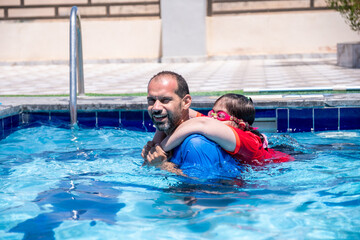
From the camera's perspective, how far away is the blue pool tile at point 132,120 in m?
5.25

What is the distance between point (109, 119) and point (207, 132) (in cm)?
271

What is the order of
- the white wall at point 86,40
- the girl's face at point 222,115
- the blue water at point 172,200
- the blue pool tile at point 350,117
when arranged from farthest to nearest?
the white wall at point 86,40 < the blue pool tile at point 350,117 < the girl's face at point 222,115 < the blue water at point 172,200

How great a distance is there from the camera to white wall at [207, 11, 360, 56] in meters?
13.3

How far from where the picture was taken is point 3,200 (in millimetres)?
3109

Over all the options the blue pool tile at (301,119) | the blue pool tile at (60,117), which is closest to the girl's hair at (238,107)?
the blue pool tile at (301,119)

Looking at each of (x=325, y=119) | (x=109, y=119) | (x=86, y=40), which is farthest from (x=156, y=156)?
(x=86, y=40)

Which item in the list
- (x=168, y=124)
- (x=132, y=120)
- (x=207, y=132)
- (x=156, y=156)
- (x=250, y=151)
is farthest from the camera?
(x=132, y=120)

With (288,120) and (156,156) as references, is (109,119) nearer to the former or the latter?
(288,120)

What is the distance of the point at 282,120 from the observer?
5.07 meters

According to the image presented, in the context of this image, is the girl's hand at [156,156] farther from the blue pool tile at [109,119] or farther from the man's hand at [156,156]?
the blue pool tile at [109,119]

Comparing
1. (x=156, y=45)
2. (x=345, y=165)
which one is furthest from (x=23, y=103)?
(x=156, y=45)

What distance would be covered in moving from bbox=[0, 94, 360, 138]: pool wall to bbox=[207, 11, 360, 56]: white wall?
853cm

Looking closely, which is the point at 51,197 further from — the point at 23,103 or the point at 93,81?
the point at 93,81

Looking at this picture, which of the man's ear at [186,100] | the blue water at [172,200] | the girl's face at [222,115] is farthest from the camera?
the girl's face at [222,115]
